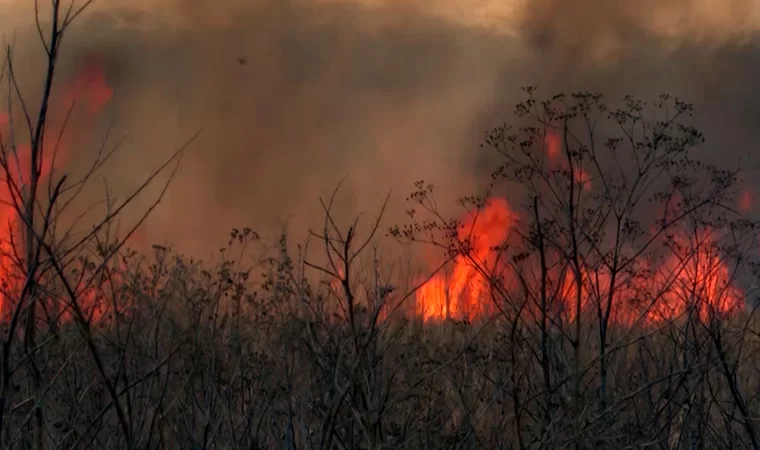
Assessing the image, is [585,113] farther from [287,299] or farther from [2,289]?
[2,289]

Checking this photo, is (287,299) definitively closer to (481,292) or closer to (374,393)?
(374,393)

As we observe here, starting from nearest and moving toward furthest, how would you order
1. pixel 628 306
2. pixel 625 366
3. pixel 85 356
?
pixel 628 306 → pixel 85 356 → pixel 625 366

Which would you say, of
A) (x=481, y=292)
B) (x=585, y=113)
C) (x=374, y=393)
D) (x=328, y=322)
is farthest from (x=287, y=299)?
(x=585, y=113)

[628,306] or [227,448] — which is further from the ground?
[628,306]

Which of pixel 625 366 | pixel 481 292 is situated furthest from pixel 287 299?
pixel 625 366

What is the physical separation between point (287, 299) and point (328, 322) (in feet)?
2.76

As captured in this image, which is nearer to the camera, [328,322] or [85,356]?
[328,322]

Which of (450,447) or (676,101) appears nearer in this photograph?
(676,101)

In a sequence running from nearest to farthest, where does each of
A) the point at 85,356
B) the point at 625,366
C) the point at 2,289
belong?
the point at 2,289 → the point at 85,356 → the point at 625,366

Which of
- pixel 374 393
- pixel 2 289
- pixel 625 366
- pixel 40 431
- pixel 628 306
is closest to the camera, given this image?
pixel 2 289

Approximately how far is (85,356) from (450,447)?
12.1 feet

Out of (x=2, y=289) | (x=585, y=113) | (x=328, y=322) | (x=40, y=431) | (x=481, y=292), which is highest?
(x=585, y=113)

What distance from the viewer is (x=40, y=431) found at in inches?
189

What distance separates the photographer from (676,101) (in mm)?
6574
